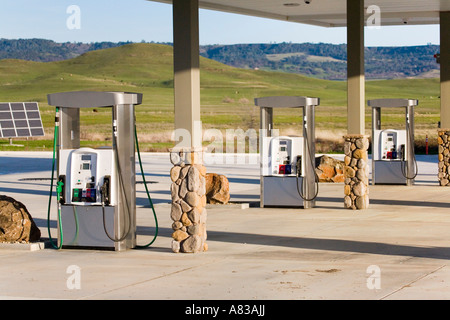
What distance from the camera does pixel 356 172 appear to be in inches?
754

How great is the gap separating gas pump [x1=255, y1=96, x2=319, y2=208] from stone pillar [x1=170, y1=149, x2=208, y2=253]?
6.41m

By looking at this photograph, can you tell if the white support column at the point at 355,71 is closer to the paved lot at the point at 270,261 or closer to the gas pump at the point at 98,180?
the paved lot at the point at 270,261

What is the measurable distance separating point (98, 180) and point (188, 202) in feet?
4.61

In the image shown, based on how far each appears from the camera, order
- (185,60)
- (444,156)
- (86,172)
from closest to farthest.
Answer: (86,172) → (185,60) → (444,156)

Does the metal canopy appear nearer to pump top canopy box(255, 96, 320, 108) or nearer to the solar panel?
pump top canopy box(255, 96, 320, 108)

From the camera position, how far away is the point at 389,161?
25.5 m

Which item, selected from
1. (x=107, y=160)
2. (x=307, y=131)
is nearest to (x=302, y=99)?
(x=307, y=131)

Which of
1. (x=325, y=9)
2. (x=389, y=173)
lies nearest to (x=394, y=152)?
(x=389, y=173)

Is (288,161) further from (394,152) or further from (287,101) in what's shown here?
(394,152)

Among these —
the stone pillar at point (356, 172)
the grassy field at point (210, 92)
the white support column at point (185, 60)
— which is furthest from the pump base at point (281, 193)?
the grassy field at point (210, 92)

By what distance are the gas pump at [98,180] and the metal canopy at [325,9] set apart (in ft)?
25.6

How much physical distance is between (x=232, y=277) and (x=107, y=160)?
3.32m

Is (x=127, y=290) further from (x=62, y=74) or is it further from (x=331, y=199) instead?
(x=62, y=74)

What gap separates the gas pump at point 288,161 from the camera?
19250mm
